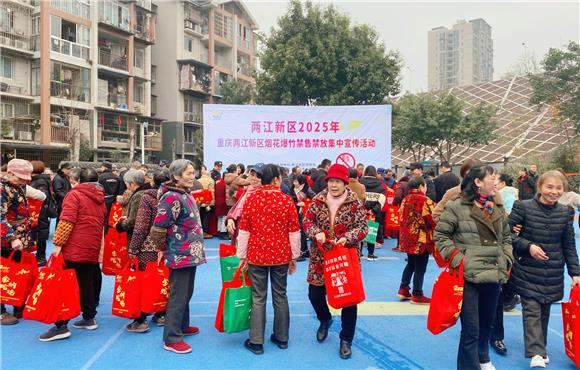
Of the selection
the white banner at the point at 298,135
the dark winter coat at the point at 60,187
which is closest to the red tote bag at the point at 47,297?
the dark winter coat at the point at 60,187

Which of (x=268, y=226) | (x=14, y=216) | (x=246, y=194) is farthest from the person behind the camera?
(x=246, y=194)

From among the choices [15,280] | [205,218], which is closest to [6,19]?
[205,218]

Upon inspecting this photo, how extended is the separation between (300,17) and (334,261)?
1729cm

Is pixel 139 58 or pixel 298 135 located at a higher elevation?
pixel 139 58

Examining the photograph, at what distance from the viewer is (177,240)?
11.8ft

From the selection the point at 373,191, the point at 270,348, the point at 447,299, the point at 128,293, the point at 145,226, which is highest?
the point at 373,191

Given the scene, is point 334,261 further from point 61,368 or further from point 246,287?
point 61,368

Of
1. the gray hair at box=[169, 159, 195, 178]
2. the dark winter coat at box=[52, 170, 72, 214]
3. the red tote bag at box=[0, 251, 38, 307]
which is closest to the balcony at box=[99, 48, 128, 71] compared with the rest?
the dark winter coat at box=[52, 170, 72, 214]

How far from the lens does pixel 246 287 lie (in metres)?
3.73

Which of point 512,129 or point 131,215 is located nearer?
point 131,215

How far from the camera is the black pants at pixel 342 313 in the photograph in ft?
11.6

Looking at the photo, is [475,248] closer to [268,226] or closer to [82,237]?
[268,226]

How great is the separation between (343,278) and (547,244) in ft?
5.28

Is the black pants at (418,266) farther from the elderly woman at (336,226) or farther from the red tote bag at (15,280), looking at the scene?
the red tote bag at (15,280)
